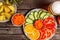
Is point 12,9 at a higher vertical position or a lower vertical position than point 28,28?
higher

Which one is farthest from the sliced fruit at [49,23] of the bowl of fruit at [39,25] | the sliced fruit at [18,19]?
the sliced fruit at [18,19]

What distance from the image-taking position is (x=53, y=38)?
1.11 metres

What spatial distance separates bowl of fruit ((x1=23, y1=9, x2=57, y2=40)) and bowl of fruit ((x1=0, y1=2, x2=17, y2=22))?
0.09m

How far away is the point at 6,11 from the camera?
105 centimetres

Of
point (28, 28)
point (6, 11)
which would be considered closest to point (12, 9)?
point (6, 11)

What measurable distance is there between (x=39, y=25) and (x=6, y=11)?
19 cm

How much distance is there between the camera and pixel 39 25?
106 cm

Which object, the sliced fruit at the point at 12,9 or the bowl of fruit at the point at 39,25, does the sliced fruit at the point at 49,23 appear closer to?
the bowl of fruit at the point at 39,25

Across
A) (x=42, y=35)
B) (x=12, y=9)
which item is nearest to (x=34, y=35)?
(x=42, y=35)

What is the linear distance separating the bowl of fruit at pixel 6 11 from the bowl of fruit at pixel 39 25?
9 centimetres

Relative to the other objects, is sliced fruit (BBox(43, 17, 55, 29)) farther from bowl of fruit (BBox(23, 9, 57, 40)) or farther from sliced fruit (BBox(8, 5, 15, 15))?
sliced fruit (BBox(8, 5, 15, 15))

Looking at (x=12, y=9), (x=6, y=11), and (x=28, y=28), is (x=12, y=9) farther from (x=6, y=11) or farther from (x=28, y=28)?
(x=28, y=28)

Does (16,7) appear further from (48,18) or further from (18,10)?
(48,18)

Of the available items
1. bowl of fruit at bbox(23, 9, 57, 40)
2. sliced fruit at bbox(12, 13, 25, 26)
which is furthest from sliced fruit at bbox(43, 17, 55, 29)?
sliced fruit at bbox(12, 13, 25, 26)
